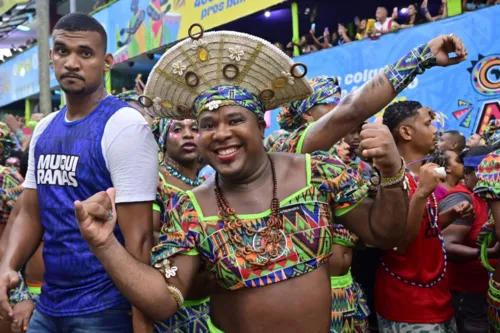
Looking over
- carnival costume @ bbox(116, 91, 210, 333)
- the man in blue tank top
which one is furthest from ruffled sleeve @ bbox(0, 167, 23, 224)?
the man in blue tank top

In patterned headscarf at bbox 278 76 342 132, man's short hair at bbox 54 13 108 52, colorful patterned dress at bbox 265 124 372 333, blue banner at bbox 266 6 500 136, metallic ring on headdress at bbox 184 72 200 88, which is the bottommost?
colorful patterned dress at bbox 265 124 372 333

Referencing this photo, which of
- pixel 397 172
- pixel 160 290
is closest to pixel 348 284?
pixel 397 172

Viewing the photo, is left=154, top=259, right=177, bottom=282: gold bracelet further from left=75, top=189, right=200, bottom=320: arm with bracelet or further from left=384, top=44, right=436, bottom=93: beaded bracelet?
left=384, top=44, right=436, bottom=93: beaded bracelet

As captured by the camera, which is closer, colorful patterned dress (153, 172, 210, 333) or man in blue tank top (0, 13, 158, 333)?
man in blue tank top (0, 13, 158, 333)

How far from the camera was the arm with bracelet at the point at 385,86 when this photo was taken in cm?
235

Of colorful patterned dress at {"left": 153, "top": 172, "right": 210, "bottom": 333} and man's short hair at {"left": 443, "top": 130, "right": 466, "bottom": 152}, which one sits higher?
man's short hair at {"left": 443, "top": 130, "right": 466, "bottom": 152}

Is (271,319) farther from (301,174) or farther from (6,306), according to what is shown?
(6,306)

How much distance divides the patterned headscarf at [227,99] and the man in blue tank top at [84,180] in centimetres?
36

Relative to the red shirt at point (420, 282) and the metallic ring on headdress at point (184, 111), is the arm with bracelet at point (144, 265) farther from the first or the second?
the red shirt at point (420, 282)

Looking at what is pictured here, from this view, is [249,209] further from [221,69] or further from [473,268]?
[473,268]

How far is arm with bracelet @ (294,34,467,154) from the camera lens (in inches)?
92.4

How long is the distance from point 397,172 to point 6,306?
6.33ft

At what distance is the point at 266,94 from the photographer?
2.38 meters

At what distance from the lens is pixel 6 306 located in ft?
8.34
